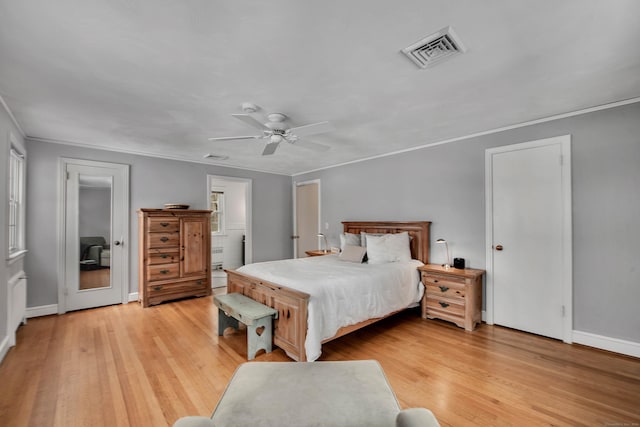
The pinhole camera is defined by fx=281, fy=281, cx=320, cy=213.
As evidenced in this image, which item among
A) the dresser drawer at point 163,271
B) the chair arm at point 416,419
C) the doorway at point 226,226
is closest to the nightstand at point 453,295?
the chair arm at point 416,419

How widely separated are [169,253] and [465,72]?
449 cm

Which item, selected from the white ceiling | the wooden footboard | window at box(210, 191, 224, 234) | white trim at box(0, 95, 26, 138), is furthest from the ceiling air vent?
window at box(210, 191, 224, 234)

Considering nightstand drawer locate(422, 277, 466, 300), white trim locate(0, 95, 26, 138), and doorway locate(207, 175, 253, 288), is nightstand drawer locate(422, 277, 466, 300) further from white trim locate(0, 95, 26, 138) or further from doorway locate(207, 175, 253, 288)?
white trim locate(0, 95, 26, 138)

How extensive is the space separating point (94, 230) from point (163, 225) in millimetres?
937

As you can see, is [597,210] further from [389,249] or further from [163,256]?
[163,256]

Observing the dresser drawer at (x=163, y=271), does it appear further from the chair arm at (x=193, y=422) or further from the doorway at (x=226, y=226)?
the chair arm at (x=193, y=422)

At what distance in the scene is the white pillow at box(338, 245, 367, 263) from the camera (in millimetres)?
4102

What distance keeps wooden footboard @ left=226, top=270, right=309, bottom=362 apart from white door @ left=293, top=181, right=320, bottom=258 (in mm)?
3339

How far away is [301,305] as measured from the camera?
8.25 ft

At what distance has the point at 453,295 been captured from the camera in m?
3.44

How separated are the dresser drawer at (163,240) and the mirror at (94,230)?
0.66 meters

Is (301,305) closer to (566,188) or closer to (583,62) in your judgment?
(583,62)

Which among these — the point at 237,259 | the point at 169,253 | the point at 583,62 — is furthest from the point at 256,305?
the point at 237,259

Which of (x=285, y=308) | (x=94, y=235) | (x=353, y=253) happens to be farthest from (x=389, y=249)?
(x=94, y=235)
